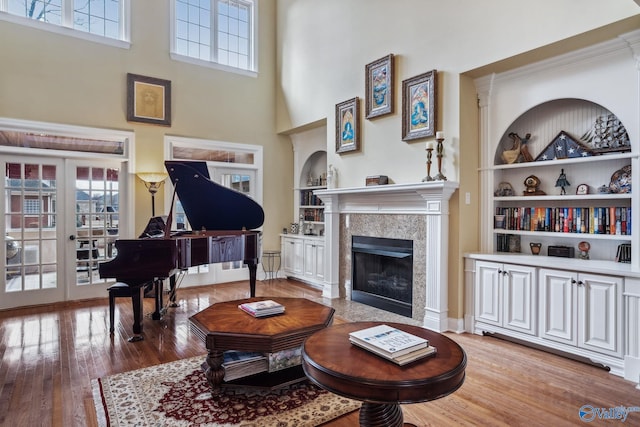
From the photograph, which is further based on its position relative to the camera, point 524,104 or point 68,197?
point 68,197

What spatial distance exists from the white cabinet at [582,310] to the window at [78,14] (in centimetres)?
623

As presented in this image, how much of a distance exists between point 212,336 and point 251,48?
5.78 metres

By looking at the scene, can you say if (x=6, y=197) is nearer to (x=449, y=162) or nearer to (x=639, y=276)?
(x=449, y=162)

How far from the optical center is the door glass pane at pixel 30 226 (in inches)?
188

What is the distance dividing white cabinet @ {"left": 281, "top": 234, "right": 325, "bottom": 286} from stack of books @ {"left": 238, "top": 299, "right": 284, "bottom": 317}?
3.20 m

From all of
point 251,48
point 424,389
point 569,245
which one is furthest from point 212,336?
point 251,48

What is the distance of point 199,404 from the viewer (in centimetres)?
238

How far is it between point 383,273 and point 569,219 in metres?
2.15

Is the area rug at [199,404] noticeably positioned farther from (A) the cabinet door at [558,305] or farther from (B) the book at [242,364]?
(A) the cabinet door at [558,305]

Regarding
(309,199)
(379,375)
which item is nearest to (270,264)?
(309,199)

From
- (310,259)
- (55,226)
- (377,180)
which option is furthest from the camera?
(310,259)

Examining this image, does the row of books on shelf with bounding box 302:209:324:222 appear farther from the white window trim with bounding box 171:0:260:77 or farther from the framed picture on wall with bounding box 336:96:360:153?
the white window trim with bounding box 171:0:260:77

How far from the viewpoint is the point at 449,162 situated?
A: 3.93 meters

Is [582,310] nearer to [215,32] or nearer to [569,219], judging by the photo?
[569,219]
